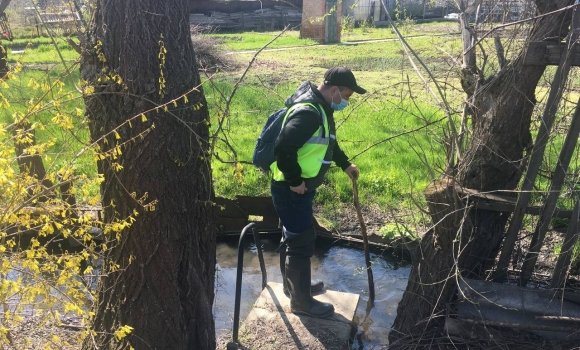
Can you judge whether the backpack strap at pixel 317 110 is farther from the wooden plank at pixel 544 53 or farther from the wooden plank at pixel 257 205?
the wooden plank at pixel 257 205

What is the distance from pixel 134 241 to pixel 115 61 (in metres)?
1.13

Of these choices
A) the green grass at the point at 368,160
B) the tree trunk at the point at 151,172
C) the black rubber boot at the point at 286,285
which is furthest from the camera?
the green grass at the point at 368,160

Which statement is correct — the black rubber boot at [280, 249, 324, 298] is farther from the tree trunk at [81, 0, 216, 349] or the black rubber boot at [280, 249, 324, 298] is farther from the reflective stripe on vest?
the tree trunk at [81, 0, 216, 349]

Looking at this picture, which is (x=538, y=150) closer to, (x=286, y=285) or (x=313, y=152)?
(x=313, y=152)

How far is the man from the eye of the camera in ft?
12.4

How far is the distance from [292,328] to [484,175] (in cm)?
188

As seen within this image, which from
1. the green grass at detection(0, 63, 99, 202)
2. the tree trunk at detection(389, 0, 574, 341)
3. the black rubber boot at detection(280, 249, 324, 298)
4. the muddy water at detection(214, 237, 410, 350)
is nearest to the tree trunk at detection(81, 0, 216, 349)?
the green grass at detection(0, 63, 99, 202)

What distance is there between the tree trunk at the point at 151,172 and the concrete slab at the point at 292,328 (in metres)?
0.56

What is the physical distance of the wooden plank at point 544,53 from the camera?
11.1 feet

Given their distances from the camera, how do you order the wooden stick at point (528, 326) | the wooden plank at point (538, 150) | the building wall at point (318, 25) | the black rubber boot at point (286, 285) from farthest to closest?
the building wall at point (318, 25) → the black rubber boot at point (286, 285) → the wooden stick at point (528, 326) → the wooden plank at point (538, 150)

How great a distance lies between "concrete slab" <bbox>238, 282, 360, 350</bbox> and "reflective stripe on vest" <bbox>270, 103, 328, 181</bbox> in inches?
45.0

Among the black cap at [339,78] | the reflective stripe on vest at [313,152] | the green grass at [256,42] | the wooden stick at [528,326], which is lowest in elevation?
the wooden stick at [528,326]

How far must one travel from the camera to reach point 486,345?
3738mm

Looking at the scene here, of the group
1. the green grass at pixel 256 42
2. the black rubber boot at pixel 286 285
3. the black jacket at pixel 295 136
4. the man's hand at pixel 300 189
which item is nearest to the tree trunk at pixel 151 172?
the black jacket at pixel 295 136
